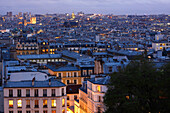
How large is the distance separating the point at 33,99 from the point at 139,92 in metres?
11.9

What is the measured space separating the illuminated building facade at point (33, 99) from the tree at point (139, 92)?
911 cm

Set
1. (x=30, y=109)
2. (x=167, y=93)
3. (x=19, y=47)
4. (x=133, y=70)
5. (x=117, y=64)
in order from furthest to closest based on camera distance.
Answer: (x=19, y=47)
(x=117, y=64)
(x=30, y=109)
(x=133, y=70)
(x=167, y=93)

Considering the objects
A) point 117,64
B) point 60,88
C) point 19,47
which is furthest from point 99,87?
point 19,47

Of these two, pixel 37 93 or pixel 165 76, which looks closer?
pixel 165 76

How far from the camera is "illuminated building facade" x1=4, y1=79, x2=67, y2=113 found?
38.5 meters

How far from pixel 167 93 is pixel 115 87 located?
114 inches

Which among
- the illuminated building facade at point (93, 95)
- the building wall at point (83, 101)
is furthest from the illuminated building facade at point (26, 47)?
the illuminated building facade at point (93, 95)

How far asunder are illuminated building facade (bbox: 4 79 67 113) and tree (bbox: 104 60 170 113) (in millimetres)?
9110

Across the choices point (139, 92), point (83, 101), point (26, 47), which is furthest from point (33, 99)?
point (26, 47)

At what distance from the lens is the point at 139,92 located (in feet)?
93.4

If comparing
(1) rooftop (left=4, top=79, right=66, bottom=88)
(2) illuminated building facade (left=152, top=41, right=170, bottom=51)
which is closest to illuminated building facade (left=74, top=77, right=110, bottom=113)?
(1) rooftop (left=4, top=79, right=66, bottom=88)

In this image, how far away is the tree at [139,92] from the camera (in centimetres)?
2789

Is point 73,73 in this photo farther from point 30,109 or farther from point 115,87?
point 115,87

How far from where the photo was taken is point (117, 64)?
5475 centimetres
